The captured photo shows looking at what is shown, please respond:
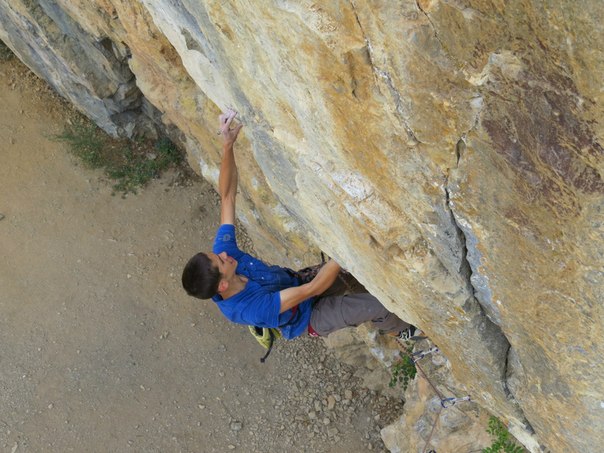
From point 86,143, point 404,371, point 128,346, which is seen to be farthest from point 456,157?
point 86,143

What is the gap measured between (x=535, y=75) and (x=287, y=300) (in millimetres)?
3281

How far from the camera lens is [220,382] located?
388 inches

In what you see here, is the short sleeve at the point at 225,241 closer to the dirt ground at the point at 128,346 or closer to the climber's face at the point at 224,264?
the climber's face at the point at 224,264

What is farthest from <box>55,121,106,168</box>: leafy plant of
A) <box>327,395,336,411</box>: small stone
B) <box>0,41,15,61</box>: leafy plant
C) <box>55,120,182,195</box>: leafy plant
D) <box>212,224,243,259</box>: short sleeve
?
<box>212,224,243,259</box>: short sleeve

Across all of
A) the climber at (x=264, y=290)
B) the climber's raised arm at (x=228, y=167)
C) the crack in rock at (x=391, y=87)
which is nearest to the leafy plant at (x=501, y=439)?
the climber at (x=264, y=290)

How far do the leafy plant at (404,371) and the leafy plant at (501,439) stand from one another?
82.3 inches

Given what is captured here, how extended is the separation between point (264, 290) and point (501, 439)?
7.89 feet

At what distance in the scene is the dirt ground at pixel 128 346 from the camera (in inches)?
370

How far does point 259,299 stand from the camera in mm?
5625

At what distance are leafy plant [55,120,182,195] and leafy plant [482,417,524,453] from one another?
788 cm

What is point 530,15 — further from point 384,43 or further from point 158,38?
point 158,38

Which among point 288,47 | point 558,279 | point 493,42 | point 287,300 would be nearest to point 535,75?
point 493,42

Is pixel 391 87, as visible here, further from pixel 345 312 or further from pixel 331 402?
pixel 331 402

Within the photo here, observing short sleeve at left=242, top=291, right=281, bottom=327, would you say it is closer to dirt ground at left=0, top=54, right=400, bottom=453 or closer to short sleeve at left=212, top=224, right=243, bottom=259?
short sleeve at left=212, top=224, right=243, bottom=259
